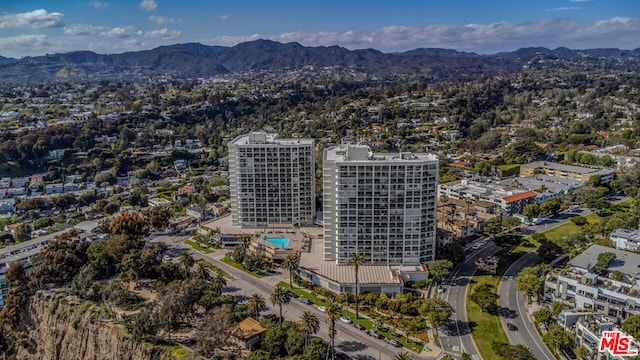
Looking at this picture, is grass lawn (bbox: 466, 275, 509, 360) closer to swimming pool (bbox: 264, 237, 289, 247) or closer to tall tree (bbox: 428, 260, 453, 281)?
tall tree (bbox: 428, 260, 453, 281)

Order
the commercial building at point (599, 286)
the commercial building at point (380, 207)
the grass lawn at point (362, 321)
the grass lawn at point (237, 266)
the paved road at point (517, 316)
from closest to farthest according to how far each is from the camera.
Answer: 1. the paved road at point (517, 316)
2. the grass lawn at point (362, 321)
3. the commercial building at point (599, 286)
4. the commercial building at point (380, 207)
5. the grass lawn at point (237, 266)

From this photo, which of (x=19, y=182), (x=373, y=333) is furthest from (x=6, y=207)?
(x=373, y=333)

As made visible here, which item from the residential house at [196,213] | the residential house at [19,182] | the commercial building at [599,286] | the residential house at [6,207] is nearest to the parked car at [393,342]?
the commercial building at [599,286]

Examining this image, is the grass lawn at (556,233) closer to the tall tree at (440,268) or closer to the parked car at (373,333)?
the tall tree at (440,268)

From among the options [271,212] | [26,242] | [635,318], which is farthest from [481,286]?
[26,242]

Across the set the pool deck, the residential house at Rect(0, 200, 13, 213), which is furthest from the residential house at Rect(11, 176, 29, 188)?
the pool deck
